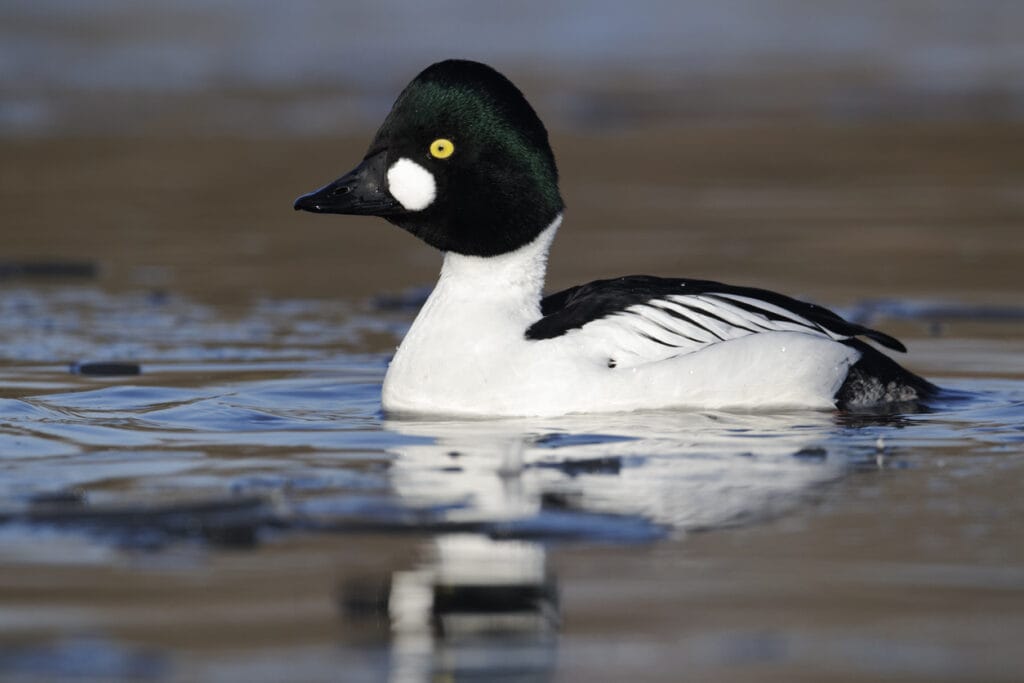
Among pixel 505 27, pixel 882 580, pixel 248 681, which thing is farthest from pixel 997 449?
pixel 505 27

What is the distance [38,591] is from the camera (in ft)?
13.5

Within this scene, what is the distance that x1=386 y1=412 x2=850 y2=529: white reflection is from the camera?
4.92m

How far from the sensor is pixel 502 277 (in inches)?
270

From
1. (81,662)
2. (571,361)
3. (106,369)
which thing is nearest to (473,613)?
(81,662)

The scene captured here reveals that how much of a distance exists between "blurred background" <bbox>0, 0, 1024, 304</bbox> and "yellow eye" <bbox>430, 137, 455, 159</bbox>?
341 centimetres

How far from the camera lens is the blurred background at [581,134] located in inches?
440

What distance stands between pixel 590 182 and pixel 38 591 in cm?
1072

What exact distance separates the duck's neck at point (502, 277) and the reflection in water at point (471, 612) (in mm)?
2319

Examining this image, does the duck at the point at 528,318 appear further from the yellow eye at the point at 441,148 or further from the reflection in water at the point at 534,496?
the reflection in water at the point at 534,496

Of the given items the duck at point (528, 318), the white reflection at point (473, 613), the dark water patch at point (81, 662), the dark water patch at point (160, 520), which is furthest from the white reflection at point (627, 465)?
the dark water patch at point (81, 662)

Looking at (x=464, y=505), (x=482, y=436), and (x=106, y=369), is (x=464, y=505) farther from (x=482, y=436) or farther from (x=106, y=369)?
(x=106, y=369)

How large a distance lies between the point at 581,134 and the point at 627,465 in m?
11.8

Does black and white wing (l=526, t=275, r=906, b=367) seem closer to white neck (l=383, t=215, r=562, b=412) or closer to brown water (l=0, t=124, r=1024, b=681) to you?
white neck (l=383, t=215, r=562, b=412)

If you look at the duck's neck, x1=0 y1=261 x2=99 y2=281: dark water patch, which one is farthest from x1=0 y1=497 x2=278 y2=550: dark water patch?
x1=0 y1=261 x2=99 y2=281: dark water patch
